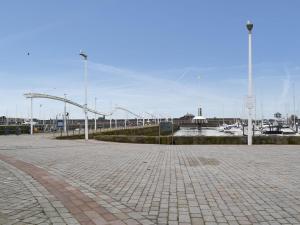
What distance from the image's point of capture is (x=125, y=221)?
6082 mm

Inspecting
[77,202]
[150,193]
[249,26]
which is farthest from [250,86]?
[77,202]

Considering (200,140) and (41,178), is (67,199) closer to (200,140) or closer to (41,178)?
(41,178)

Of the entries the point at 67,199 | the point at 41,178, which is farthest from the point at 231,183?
the point at 41,178

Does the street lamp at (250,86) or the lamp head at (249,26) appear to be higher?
the lamp head at (249,26)

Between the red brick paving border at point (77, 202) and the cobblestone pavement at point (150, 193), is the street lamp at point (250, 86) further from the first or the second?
the red brick paving border at point (77, 202)

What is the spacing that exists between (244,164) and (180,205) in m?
6.91

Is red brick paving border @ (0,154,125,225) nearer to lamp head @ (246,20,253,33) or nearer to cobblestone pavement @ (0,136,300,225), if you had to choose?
cobblestone pavement @ (0,136,300,225)

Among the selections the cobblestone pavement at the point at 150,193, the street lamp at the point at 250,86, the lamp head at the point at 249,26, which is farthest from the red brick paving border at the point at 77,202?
the lamp head at the point at 249,26

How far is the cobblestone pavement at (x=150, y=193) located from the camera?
251 inches

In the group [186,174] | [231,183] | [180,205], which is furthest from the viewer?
[186,174]

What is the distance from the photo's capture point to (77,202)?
7.35 m

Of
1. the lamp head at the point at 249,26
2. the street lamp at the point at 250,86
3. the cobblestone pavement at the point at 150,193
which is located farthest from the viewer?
the lamp head at the point at 249,26

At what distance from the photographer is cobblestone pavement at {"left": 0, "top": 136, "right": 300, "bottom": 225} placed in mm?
6363

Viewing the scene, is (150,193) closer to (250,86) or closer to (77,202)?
(77,202)
